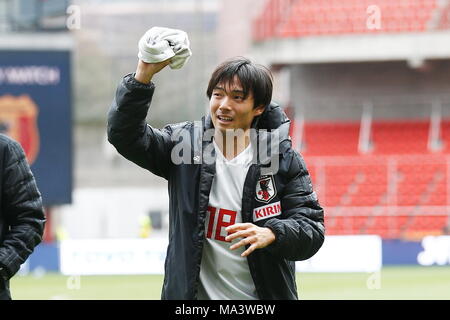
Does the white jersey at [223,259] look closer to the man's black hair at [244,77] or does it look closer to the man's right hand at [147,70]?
the man's black hair at [244,77]

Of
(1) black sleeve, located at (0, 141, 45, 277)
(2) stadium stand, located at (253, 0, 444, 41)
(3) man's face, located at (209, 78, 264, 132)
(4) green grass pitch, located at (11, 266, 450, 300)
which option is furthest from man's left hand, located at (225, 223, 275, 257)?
(2) stadium stand, located at (253, 0, 444, 41)

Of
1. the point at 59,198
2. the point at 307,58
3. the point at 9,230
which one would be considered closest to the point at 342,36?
the point at 307,58

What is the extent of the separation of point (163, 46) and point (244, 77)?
0.41m

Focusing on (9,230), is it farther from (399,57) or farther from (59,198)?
(399,57)

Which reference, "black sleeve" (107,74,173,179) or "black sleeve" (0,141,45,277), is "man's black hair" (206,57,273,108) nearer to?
"black sleeve" (107,74,173,179)

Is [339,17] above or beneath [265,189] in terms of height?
above

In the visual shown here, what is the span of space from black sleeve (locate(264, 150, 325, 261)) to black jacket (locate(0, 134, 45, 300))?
3.68ft

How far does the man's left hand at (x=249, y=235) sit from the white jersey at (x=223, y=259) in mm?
181

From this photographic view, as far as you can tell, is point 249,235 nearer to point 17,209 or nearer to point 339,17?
point 17,209

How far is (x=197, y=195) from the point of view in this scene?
450 cm

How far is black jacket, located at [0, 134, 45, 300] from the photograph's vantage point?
193 inches

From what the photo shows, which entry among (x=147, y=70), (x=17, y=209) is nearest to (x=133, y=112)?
(x=147, y=70)
